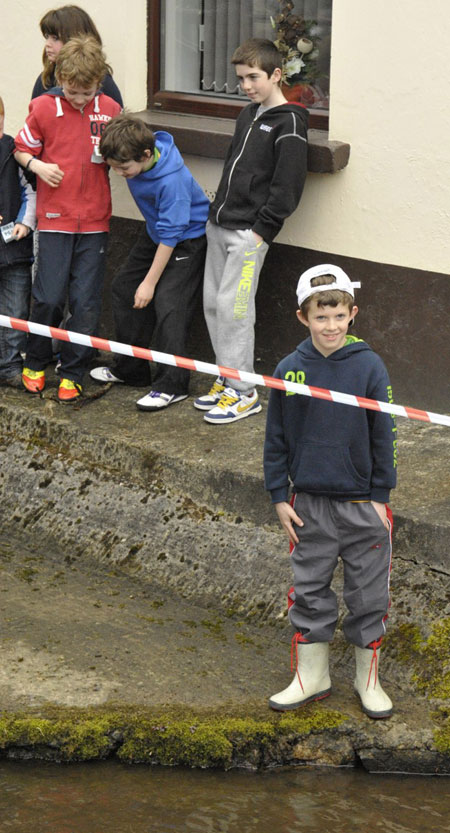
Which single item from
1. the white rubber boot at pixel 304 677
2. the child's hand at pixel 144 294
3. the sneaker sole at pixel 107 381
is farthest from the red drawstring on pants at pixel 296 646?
the sneaker sole at pixel 107 381

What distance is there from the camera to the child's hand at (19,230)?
561cm

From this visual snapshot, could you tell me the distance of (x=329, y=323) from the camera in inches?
138

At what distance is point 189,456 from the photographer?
500cm

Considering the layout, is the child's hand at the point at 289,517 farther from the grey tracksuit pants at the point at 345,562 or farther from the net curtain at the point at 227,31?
the net curtain at the point at 227,31

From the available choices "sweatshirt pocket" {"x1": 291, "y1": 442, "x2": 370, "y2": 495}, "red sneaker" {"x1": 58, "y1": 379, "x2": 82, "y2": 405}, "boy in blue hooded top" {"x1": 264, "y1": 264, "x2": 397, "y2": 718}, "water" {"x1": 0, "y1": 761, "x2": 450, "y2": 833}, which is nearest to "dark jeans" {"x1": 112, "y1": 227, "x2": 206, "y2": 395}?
"red sneaker" {"x1": 58, "y1": 379, "x2": 82, "y2": 405}

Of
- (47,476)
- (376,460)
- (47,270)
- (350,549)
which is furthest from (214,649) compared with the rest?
(47,270)

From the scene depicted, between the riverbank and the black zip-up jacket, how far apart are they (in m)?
0.96

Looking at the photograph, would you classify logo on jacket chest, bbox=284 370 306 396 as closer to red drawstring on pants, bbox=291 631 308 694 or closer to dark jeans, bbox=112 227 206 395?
red drawstring on pants, bbox=291 631 308 694

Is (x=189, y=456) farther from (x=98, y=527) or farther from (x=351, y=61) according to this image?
(x=351, y=61)

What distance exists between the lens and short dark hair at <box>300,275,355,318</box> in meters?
3.52

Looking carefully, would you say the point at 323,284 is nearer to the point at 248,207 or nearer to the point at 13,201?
the point at 248,207

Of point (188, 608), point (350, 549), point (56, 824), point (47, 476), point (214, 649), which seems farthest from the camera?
point (47, 476)

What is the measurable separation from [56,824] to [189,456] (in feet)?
6.34

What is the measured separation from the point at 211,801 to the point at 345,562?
868 mm
